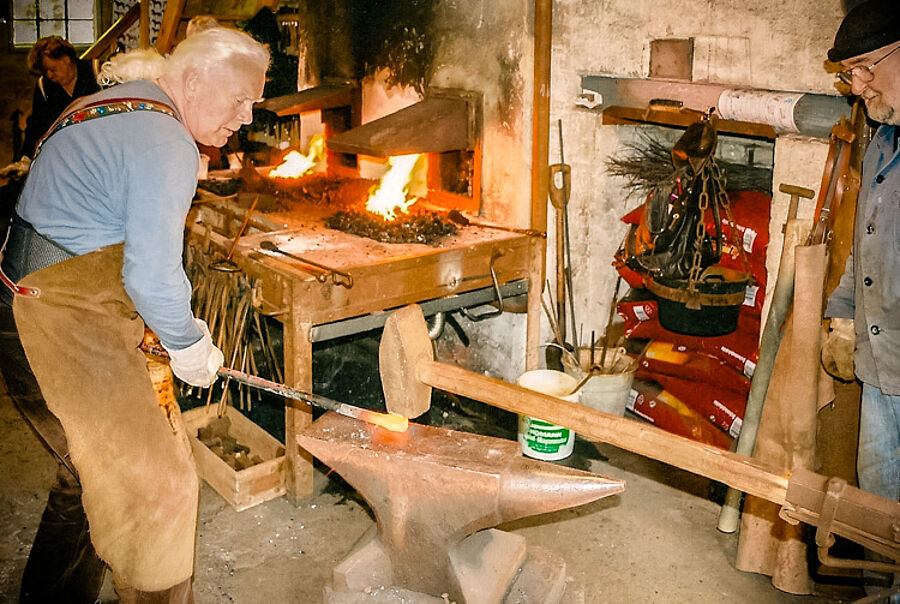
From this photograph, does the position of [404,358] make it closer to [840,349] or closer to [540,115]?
[840,349]

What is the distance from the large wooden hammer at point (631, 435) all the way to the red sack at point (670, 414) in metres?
2.02

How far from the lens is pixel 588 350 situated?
5270mm

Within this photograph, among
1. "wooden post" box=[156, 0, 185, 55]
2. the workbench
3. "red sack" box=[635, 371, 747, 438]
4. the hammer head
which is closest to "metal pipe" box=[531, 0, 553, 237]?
the workbench

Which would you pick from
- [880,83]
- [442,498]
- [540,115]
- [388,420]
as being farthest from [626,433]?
[540,115]

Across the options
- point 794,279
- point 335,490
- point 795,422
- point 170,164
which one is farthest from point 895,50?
point 335,490

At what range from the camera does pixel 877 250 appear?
2.93 m

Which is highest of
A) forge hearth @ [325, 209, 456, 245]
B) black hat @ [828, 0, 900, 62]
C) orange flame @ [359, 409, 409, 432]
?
black hat @ [828, 0, 900, 62]

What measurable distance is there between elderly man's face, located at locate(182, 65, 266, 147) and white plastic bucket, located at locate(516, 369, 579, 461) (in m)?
2.47

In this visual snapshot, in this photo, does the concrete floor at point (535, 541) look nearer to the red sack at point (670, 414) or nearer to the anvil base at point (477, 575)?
the red sack at point (670, 414)

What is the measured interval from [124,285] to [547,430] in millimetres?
2727

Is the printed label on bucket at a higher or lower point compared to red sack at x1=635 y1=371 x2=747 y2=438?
lower

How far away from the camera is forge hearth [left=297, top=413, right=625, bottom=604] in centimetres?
243

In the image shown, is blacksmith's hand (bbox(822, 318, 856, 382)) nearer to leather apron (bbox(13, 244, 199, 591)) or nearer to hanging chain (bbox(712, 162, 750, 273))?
hanging chain (bbox(712, 162, 750, 273))

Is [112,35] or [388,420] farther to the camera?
[112,35]
